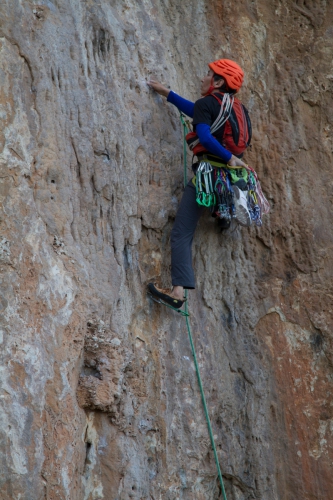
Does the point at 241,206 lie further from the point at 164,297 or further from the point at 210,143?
the point at 164,297

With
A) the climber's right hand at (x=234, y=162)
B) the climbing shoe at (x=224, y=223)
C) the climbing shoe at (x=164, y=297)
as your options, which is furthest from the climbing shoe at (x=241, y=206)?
the climbing shoe at (x=164, y=297)

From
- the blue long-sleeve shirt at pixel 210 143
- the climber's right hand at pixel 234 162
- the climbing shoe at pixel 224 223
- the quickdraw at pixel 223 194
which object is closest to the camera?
the blue long-sleeve shirt at pixel 210 143

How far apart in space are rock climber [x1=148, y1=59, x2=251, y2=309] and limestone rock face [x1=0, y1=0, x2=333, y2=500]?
216 millimetres

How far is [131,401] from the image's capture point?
5.18m

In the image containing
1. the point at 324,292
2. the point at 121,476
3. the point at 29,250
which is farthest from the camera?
the point at 324,292

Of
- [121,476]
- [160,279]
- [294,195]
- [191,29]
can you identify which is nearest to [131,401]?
[121,476]

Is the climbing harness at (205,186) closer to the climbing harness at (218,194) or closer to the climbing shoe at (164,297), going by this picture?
the climbing harness at (218,194)

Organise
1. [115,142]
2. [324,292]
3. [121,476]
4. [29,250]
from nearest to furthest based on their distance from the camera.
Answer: [29,250] < [121,476] < [115,142] < [324,292]

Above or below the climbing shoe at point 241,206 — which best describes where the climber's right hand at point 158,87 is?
above

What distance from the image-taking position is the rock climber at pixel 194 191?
5.34 meters

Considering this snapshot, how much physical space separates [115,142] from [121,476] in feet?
8.26

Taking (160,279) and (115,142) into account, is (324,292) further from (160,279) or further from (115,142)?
(115,142)

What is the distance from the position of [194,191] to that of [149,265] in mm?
696

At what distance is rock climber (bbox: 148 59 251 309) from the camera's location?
5340 millimetres
